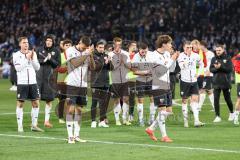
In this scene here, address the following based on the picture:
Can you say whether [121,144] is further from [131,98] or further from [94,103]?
[131,98]

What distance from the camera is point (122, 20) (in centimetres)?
5441

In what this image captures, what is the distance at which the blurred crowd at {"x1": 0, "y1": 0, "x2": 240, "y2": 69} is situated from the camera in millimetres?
50812

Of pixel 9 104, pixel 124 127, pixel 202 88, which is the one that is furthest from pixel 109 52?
pixel 9 104

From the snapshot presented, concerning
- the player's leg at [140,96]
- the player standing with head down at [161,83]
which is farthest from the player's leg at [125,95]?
the player standing with head down at [161,83]

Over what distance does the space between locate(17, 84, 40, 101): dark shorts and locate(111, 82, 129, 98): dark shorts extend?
121 inches

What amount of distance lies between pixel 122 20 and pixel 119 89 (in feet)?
105

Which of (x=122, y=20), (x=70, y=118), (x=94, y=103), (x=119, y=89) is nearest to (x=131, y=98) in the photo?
(x=119, y=89)

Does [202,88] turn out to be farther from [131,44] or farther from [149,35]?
[149,35]

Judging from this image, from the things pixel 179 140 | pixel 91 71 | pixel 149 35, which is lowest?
pixel 179 140

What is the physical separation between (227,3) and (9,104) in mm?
25380

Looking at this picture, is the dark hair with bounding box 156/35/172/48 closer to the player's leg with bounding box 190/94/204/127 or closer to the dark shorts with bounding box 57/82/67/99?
the player's leg with bounding box 190/94/204/127

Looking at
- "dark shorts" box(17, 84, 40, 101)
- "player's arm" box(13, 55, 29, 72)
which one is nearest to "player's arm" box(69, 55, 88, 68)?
"player's arm" box(13, 55, 29, 72)

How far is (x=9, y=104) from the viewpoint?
30.2 m

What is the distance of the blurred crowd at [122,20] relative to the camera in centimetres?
5081
